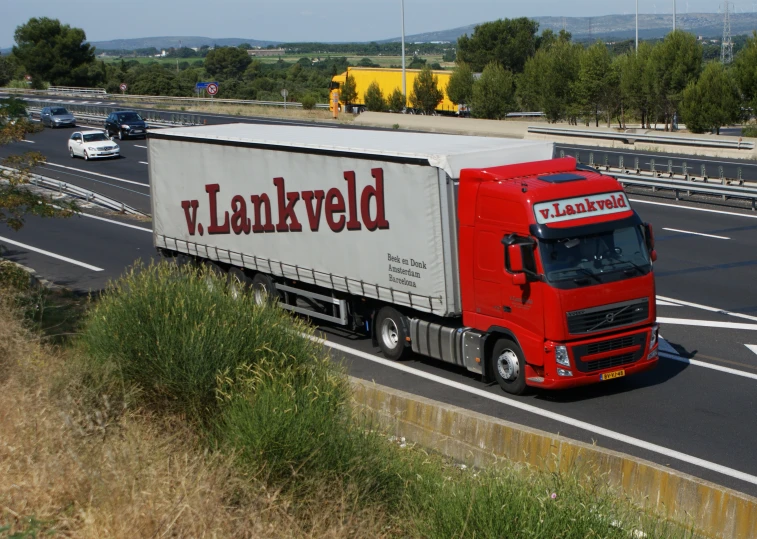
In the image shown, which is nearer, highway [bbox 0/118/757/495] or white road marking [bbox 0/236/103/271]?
highway [bbox 0/118/757/495]

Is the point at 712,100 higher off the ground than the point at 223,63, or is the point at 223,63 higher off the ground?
the point at 223,63

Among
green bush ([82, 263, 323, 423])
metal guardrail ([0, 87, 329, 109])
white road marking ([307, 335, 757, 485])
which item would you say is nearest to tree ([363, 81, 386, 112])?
metal guardrail ([0, 87, 329, 109])

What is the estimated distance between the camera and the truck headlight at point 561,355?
465 inches

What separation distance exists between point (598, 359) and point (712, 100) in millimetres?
Answer: 39538

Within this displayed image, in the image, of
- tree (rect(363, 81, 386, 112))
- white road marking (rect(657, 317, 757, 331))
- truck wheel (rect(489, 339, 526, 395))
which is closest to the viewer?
truck wheel (rect(489, 339, 526, 395))

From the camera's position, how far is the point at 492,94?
61.0 m

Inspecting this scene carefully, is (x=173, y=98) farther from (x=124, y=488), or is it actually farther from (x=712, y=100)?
(x=124, y=488)

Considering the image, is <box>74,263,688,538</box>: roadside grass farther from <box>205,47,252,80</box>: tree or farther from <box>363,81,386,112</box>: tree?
<box>205,47,252,80</box>: tree

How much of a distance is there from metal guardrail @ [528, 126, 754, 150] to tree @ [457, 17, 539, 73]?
175 feet

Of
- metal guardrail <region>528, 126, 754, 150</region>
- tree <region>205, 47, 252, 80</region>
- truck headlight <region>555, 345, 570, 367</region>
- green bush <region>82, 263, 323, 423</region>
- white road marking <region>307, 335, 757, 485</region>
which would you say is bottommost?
white road marking <region>307, 335, 757, 485</region>

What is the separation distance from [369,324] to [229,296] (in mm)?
4679

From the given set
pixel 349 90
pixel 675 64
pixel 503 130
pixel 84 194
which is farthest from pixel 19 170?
pixel 349 90

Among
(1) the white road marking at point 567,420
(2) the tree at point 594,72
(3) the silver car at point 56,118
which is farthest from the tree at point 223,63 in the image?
(1) the white road marking at point 567,420

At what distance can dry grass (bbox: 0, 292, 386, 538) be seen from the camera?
681 cm
